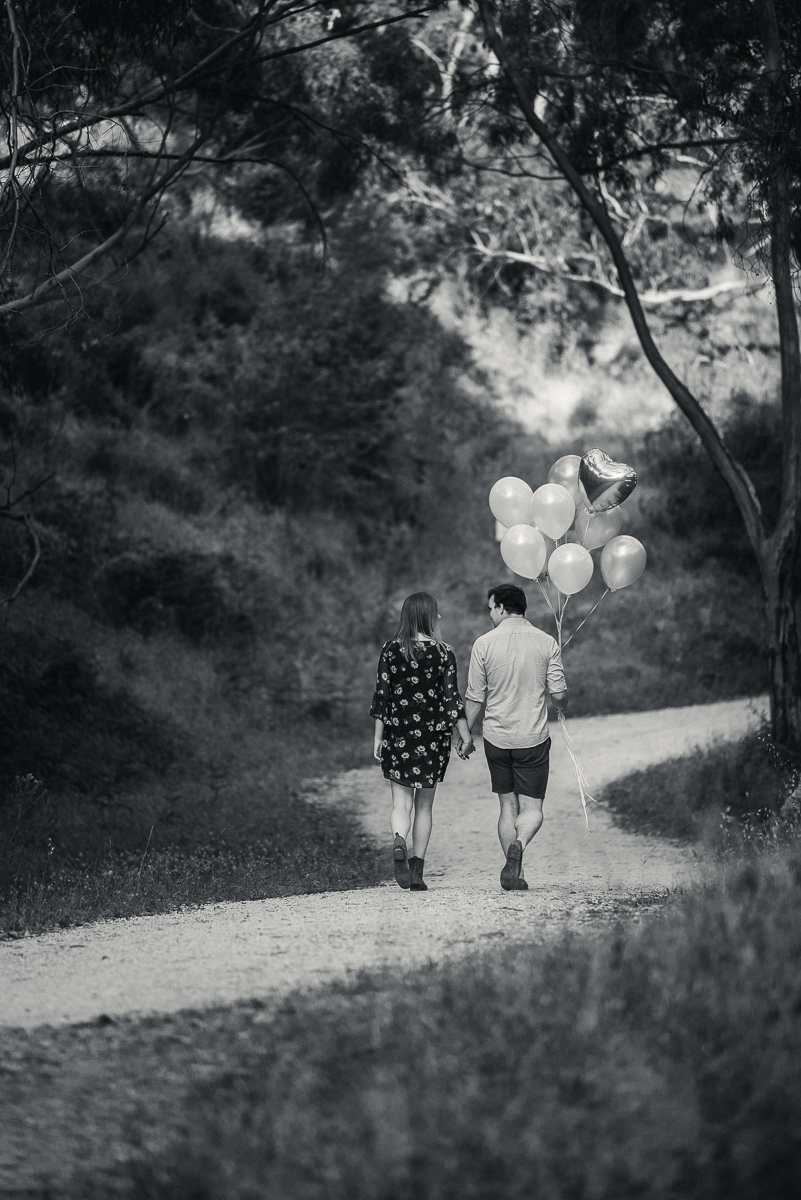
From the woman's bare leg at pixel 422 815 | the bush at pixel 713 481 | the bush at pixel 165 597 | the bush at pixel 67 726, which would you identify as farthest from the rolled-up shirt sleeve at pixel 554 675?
the bush at pixel 713 481

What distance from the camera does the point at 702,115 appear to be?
11688mm

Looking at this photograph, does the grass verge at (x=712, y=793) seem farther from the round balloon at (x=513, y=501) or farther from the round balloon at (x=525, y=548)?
the round balloon at (x=513, y=501)

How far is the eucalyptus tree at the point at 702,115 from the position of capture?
33.7ft

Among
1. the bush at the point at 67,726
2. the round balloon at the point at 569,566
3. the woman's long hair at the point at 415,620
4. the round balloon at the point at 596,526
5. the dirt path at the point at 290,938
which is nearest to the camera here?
the dirt path at the point at 290,938

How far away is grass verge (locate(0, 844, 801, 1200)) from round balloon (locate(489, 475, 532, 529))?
16.1 feet

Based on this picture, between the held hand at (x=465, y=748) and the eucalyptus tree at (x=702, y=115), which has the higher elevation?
the eucalyptus tree at (x=702, y=115)

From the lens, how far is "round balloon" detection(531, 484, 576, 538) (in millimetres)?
8766

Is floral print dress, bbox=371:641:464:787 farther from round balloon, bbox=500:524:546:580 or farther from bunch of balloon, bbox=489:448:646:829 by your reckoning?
round balloon, bbox=500:524:546:580

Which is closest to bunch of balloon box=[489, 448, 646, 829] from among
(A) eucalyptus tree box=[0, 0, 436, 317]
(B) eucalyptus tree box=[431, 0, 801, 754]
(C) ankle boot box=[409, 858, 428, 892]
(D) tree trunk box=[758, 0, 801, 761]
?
(C) ankle boot box=[409, 858, 428, 892]

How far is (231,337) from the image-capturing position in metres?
23.3

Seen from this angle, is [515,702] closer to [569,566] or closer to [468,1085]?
[569,566]

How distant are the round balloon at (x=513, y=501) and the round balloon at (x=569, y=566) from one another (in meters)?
0.41

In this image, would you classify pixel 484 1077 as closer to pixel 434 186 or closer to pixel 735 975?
pixel 735 975

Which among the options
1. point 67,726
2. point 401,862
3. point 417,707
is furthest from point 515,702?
point 67,726
